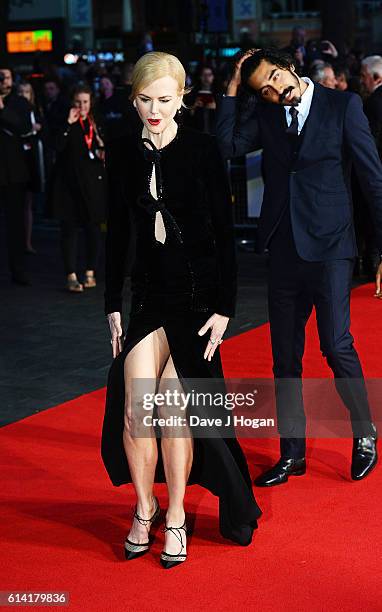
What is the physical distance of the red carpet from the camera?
383cm

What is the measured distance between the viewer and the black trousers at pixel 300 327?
4848mm

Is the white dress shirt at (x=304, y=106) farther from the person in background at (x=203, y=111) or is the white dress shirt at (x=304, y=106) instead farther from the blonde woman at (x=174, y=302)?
the person in background at (x=203, y=111)

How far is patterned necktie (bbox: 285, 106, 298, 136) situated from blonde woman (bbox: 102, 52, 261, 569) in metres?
0.75

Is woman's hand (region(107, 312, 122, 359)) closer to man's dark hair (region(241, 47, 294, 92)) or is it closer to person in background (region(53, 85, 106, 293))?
man's dark hair (region(241, 47, 294, 92))

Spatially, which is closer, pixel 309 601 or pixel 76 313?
pixel 309 601

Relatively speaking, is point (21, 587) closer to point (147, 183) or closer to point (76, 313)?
point (147, 183)

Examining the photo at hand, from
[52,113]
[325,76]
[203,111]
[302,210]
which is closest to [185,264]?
[302,210]

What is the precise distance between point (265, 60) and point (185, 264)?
1.08m

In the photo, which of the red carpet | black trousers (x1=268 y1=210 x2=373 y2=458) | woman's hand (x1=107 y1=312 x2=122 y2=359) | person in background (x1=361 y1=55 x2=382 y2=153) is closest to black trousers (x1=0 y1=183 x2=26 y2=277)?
person in background (x1=361 y1=55 x2=382 y2=153)

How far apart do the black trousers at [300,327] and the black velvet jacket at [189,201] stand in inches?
32.0

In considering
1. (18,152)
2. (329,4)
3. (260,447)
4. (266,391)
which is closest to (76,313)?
(18,152)

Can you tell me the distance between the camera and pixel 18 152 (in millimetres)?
10211

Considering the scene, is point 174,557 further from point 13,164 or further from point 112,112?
point 112,112

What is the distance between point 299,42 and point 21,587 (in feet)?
56.7
